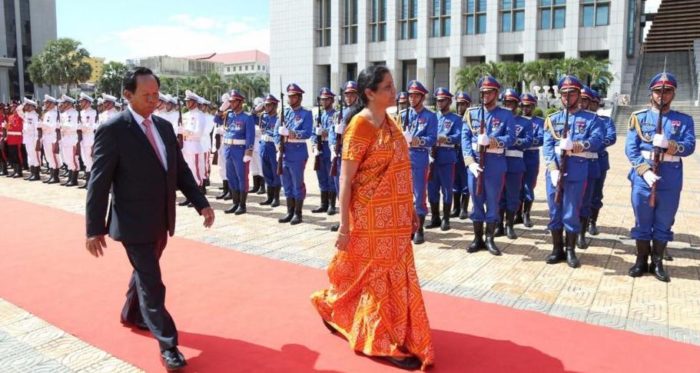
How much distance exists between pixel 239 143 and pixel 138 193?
223 inches

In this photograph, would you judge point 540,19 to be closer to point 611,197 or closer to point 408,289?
point 611,197

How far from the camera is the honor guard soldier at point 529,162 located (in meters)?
8.10

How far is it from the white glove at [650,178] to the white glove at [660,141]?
0.26 m

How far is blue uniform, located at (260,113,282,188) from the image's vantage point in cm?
959

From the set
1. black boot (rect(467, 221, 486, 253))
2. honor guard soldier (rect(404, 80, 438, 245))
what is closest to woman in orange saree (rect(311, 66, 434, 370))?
black boot (rect(467, 221, 486, 253))

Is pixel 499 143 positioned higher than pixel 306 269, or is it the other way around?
pixel 499 143

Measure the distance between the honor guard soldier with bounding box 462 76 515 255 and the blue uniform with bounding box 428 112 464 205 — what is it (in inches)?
55.6

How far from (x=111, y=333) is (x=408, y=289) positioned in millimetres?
2116

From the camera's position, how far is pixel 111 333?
13.0 feet

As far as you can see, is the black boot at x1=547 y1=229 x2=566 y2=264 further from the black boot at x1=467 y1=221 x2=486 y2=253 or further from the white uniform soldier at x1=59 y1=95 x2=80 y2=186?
the white uniform soldier at x1=59 y1=95 x2=80 y2=186

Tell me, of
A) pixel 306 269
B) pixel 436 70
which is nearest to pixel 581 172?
pixel 306 269

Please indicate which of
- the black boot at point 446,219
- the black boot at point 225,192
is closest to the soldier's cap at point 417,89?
the black boot at point 446,219

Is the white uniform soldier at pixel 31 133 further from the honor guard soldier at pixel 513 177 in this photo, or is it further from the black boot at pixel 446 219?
the honor guard soldier at pixel 513 177

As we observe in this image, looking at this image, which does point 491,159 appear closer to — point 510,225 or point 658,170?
point 510,225
